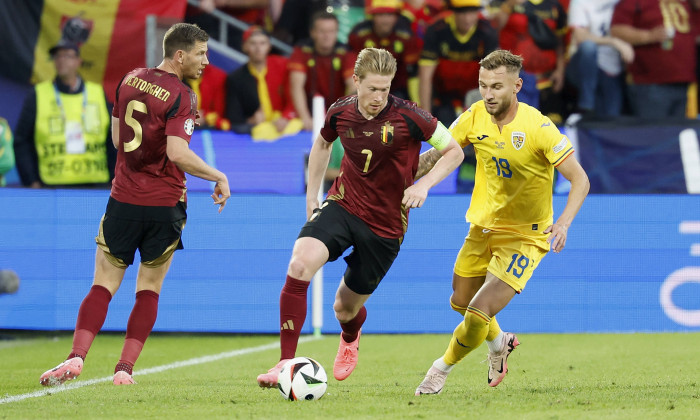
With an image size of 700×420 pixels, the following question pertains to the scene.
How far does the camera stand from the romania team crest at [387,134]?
6.61 meters

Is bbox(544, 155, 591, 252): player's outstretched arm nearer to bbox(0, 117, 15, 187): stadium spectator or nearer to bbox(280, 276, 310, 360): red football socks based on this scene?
bbox(280, 276, 310, 360): red football socks

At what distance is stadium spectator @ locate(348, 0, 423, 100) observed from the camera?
12.0 metres

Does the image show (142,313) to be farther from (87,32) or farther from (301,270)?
(87,32)

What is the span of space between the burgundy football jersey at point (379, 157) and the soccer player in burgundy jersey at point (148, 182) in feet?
2.58

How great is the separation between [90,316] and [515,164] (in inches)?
115

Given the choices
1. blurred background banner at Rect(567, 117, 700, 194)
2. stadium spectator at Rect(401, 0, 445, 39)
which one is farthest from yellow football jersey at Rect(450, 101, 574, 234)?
stadium spectator at Rect(401, 0, 445, 39)

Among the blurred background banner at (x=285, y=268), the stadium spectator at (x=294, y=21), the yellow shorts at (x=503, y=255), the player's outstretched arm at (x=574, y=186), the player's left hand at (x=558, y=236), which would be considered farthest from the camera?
the stadium spectator at (x=294, y=21)

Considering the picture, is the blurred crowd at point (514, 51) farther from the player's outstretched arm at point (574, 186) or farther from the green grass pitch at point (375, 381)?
the player's outstretched arm at point (574, 186)

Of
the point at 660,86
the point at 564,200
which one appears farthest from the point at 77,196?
the point at 660,86

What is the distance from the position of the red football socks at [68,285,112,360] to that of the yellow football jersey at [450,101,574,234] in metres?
2.51

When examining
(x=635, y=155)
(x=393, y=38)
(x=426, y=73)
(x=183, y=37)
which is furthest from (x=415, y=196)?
(x=393, y=38)

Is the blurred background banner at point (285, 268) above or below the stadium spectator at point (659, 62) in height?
below

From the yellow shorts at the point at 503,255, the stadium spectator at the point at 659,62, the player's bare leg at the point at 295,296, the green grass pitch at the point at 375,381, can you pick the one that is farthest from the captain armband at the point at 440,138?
the stadium spectator at the point at 659,62

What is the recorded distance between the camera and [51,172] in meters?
11.5
